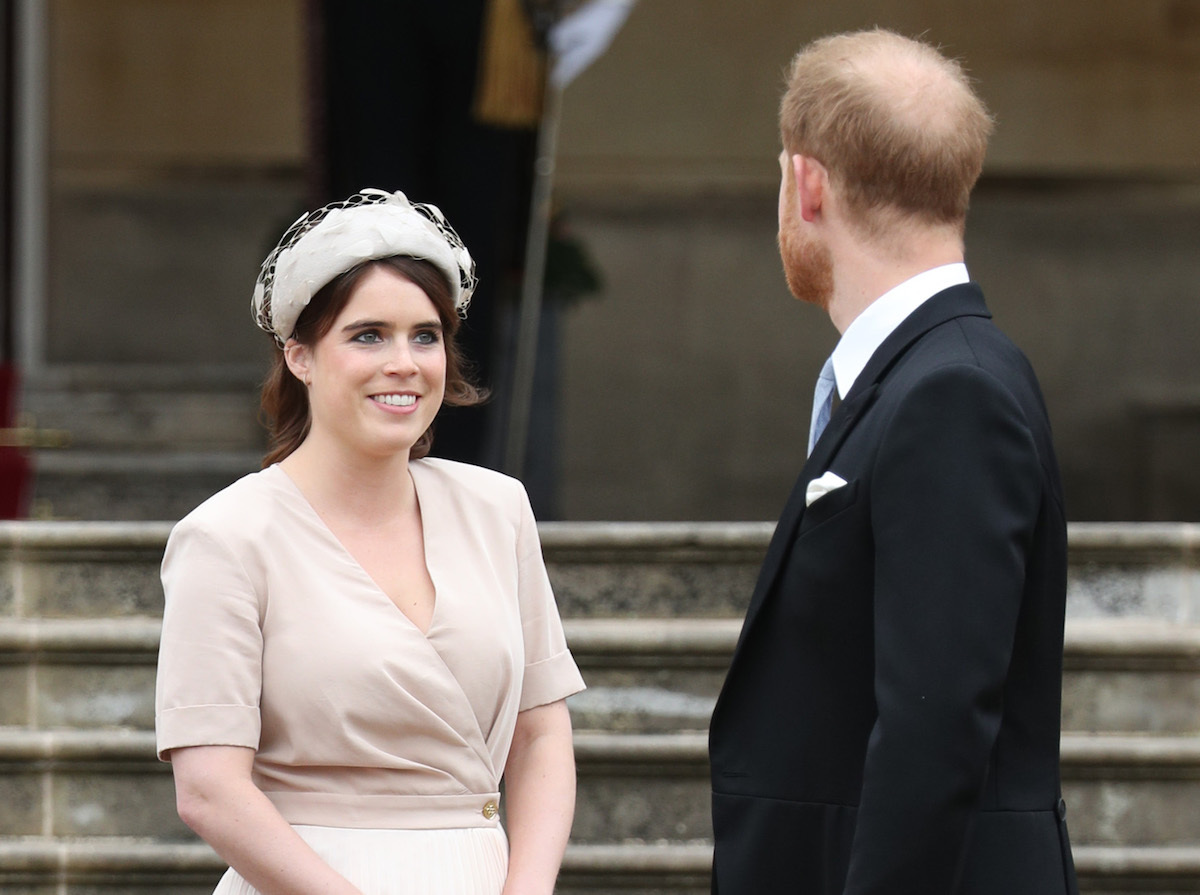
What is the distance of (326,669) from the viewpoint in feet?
5.96

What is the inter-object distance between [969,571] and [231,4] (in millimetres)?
5718

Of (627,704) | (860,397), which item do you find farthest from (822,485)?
(627,704)

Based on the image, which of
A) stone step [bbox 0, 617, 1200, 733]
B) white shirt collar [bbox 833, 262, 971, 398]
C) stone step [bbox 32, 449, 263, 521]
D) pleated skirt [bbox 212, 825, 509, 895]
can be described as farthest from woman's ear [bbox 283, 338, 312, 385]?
stone step [bbox 32, 449, 263, 521]

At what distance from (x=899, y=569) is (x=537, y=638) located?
1.97 ft

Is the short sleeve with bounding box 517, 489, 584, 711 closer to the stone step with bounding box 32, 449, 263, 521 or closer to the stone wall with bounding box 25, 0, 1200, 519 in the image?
the stone step with bounding box 32, 449, 263, 521

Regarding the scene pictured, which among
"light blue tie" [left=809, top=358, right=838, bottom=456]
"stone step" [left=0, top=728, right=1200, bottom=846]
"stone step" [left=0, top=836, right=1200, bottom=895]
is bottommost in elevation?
→ "stone step" [left=0, top=836, right=1200, bottom=895]

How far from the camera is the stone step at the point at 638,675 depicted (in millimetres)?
3264

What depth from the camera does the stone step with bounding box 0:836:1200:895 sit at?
3.15m

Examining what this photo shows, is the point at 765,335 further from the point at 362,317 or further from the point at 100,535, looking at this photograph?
the point at 362,317

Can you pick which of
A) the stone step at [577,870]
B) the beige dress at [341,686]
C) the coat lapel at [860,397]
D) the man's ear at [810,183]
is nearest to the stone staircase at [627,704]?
the stone step at [577,870]

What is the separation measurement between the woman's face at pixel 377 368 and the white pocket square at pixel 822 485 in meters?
0.49

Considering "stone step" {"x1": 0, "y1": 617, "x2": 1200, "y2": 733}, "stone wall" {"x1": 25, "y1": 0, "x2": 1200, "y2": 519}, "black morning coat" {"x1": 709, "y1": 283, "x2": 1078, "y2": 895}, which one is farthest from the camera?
"stone wall" {"x1": 25, "y1": 0, "x2": 1200, "y2": 519}

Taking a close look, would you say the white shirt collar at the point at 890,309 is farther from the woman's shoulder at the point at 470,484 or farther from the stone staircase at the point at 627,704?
the stone staircase at the point at 627,704

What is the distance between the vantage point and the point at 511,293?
5262 mm
